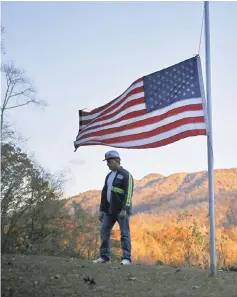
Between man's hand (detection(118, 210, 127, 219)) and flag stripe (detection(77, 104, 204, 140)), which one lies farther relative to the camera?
man's hand (detection(118, 210, 127, 219))

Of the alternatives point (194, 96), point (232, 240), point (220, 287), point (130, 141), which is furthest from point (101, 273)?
point (232, 240)

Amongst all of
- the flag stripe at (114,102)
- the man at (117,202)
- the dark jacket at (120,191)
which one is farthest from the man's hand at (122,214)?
the flag stripe at (114,102)

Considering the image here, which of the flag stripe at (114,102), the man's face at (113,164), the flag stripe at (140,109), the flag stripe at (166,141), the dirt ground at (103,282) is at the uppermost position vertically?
the flag stripe at (114,102)

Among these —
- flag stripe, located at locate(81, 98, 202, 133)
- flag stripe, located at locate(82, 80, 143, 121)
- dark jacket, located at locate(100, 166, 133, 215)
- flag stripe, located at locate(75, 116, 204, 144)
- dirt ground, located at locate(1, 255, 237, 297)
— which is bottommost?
dirt ground, located at locate(1, 255, 237, 297)

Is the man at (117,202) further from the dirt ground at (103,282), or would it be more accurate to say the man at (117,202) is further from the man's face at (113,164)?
the dirt ground at (103,282)

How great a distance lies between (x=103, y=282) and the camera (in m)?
5.36

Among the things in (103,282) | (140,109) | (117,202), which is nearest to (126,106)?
(140,109)

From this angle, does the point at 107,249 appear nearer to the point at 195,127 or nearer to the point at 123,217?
the point at 123,217

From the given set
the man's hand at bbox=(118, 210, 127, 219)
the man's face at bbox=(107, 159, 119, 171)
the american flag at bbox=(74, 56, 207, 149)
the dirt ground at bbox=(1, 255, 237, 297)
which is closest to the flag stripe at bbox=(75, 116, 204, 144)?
the american flag at bbox=(74, 56, 207, 149)

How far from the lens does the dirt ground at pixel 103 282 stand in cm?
462

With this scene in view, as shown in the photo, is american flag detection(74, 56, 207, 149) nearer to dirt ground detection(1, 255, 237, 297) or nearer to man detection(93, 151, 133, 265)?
man detection(93, 151, 133, 265)

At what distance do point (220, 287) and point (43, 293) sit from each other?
2304mm

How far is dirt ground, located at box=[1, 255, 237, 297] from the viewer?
4.62m

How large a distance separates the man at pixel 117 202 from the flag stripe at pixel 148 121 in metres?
0.41
